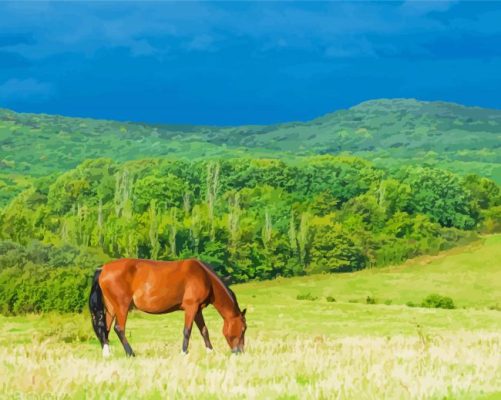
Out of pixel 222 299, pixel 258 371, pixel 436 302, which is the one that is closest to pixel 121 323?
pixel 222 299

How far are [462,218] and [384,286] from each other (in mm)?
33398

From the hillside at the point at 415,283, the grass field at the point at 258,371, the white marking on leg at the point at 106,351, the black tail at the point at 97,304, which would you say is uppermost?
the black tail at the point at 97,304

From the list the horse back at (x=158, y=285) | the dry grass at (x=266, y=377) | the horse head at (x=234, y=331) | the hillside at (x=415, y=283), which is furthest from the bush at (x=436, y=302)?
the dry grass at (x=266, y=377)

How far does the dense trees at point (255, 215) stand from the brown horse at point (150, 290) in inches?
1522

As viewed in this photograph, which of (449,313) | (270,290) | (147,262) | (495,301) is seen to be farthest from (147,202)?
(147,262)

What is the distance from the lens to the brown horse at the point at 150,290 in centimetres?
1656

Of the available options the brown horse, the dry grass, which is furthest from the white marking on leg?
the dry grass

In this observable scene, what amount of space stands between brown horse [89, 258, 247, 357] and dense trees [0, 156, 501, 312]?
127ft

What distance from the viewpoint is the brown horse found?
54.3 ft

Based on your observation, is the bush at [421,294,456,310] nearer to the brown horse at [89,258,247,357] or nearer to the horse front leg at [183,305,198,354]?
the brown horse at [89,258,247,357]

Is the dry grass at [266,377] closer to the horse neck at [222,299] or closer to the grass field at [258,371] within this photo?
the grass field at [258,371]

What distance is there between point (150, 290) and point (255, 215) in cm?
8778

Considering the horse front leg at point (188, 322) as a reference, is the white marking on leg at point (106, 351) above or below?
below

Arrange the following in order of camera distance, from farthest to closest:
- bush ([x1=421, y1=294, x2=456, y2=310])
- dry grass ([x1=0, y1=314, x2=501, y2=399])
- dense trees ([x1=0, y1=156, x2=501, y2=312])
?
dense trees ([x1=0, y1=156, x2=501, y2=312]), bush ([x1=421, y1=294, x2=456, y2=310]), dry grass ([x1=0, y1=314, x2=501, y2=399])
